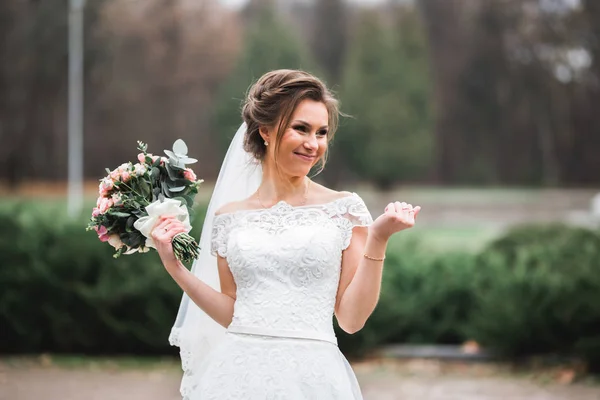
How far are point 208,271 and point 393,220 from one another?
104 cm

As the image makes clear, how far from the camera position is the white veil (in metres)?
3.45

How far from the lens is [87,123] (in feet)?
166

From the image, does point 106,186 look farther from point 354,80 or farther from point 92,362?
point 354,80

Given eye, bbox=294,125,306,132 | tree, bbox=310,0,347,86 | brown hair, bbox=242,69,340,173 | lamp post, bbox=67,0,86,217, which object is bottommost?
lamp post, bbox=67,0,86,217

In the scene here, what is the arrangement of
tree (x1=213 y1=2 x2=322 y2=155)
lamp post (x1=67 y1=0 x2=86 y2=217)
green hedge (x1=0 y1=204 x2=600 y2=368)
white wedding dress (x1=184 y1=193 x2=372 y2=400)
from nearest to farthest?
1. white wedding dress (x1=184 y1=193 x2=372 y2=400)
2. green hedge (x1=0 y1=204 x2=600 y2=368)
3. lamp post (x1=67 y1=0 x2=86 y2=217)
4. tree (x1=213 y1=2 x2=322 y2=155)

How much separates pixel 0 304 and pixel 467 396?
17.3ft

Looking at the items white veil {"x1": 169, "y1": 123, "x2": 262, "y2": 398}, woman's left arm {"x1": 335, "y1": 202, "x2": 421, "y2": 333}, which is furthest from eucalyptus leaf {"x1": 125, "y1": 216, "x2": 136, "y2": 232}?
woman's left arm {"x1": 335, "y1": 202, "x2": 421, "y2": 333}

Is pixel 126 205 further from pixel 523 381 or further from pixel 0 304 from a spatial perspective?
pixel 0 304

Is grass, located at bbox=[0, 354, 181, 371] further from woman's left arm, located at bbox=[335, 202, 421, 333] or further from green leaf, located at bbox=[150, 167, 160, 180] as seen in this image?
woman's left arm, located at bbox=[335, 202, 421, 333]

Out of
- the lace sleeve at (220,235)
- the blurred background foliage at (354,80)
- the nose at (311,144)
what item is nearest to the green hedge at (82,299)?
the lace sleeve at (220,235)

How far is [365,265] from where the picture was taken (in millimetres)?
2867

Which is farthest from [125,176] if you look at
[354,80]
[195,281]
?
[354,80]

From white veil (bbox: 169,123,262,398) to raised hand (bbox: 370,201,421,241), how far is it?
0.72 m

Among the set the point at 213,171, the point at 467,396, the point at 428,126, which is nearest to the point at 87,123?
the point at 213,171
